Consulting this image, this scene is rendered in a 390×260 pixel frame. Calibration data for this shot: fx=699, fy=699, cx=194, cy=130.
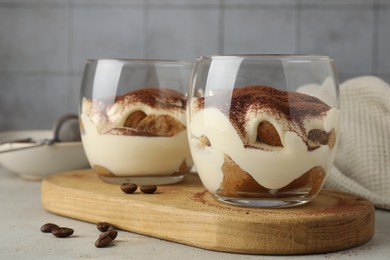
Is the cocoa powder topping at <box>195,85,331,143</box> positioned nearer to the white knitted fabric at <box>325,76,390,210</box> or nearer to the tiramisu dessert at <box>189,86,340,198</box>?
the tiramisu dessert at <box>189,86,340,198</box>

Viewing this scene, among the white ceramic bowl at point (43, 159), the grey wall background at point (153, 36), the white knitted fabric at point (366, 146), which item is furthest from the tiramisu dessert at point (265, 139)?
the grey wall background at point (153, 36)

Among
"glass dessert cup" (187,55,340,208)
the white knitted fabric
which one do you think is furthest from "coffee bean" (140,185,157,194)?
the white knitted fabric

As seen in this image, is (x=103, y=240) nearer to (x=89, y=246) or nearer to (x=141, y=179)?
(x=89, y=246)

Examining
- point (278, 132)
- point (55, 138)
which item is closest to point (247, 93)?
point (278, 132)

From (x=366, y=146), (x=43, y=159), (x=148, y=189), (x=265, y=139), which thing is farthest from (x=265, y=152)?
(x=43, y=159)


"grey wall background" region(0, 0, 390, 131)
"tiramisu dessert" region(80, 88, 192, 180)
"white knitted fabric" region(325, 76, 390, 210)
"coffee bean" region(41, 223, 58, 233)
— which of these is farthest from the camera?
"grey wall background" region(0, 0, 390, 131)

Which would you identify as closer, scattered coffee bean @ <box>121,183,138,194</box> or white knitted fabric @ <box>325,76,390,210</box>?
scattered coffee bean @ <box>121,183,138,194</box>
